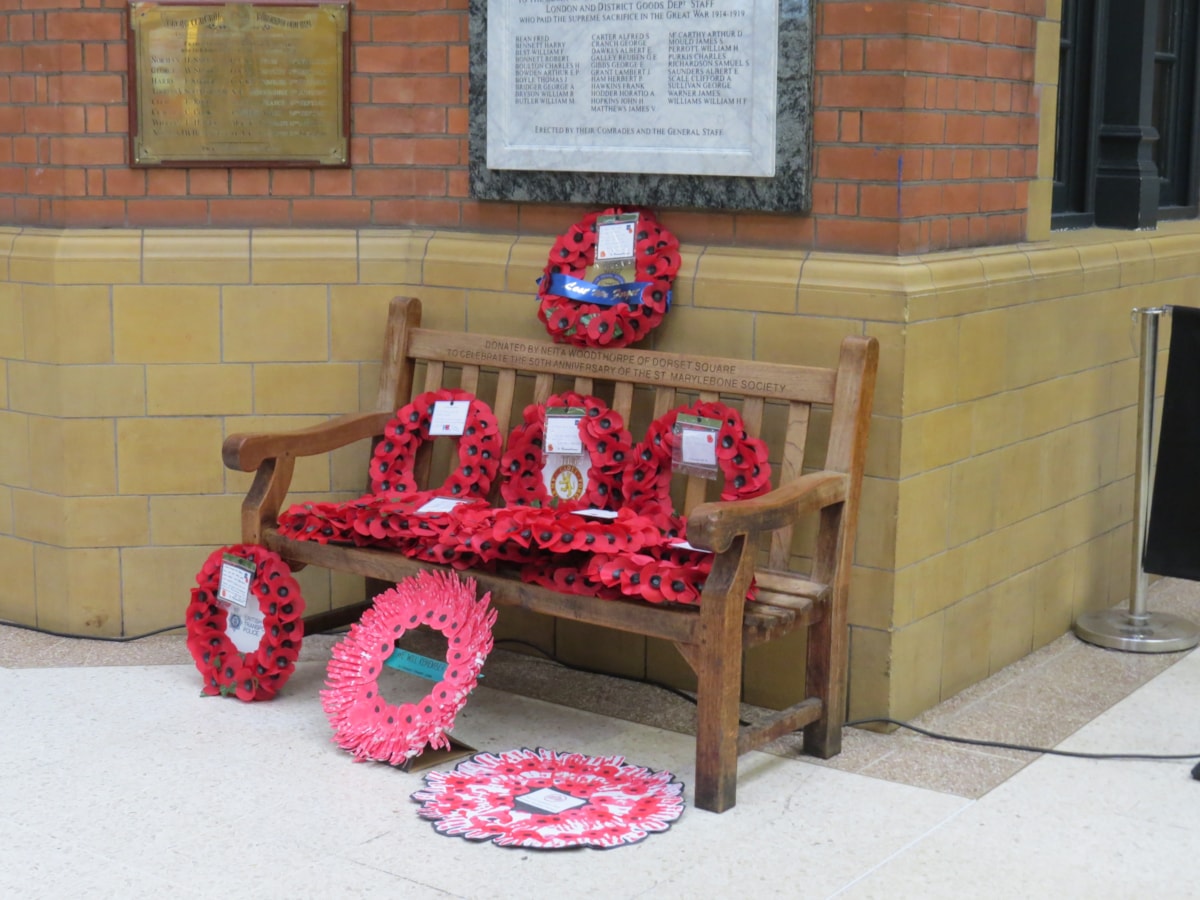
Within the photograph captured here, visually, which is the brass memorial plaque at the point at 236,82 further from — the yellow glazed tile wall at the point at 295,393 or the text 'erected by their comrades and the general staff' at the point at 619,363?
the text 'erected by their comrades and the general staff' at the point at 619,363

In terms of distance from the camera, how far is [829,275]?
4.07 meters

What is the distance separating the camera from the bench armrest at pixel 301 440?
4277 millimetres

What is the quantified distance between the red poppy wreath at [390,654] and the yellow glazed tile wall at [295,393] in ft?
2.58

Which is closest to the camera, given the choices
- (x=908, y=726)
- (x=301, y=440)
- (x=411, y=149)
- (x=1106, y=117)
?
(x=908, y=726)

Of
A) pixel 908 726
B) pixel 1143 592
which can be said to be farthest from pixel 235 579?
pixel 1143 592

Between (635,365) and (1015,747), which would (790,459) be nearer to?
(635,365)

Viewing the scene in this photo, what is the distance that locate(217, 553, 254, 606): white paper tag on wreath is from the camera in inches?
167

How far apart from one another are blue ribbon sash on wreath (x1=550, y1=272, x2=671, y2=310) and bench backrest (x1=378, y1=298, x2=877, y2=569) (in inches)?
5.4

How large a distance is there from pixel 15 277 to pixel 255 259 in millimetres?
726

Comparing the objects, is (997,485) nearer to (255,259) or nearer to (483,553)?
(483,553)

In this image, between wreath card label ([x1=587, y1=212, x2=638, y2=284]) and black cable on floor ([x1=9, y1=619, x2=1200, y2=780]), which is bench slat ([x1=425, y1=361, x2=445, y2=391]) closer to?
wreath card label ([x1=587, y1=212, x2=638, y2=284])

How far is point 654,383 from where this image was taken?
4258mm

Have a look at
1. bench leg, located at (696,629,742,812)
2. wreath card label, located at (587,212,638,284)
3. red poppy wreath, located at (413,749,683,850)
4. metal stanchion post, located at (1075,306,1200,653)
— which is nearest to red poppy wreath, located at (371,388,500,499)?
wreath card label, located at (587,212,638,284)

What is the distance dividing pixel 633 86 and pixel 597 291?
1.87 ft
